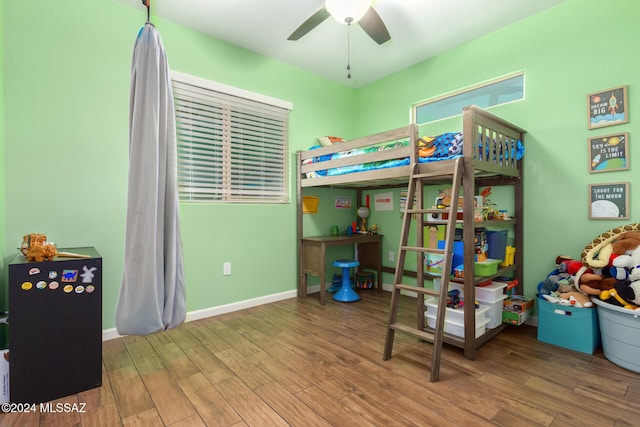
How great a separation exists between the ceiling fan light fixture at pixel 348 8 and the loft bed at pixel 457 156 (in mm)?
865

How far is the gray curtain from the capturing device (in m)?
1.62

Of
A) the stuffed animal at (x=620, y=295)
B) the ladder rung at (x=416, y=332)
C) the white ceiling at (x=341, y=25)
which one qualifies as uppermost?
the white ceiling at (x=341, y=25)

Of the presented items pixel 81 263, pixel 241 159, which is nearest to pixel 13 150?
pixel 81 263

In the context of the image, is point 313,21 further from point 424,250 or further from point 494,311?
point 494,311

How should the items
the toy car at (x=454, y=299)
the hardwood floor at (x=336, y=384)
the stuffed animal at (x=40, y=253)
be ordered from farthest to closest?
the toy car at (x=454, y=299)
the stuffed animal at (x=40, y=253)
the hardwood floor at (x=336, y=384)

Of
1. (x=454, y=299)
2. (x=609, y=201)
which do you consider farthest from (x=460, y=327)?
(x=609, y=201)

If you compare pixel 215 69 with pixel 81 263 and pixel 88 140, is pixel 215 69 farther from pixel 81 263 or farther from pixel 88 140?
pixel 81 263

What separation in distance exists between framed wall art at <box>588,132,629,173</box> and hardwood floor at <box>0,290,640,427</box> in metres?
1.31

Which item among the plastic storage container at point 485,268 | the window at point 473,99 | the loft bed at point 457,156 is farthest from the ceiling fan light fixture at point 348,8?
the plastic storage container at point 485,268

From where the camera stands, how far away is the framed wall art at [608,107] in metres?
2.18

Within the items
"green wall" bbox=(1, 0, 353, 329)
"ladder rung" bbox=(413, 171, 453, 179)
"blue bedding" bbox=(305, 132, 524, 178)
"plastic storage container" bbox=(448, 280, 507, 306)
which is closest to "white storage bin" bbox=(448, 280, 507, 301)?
"plastic storage container" bbox=(448, 280, 507, 306)

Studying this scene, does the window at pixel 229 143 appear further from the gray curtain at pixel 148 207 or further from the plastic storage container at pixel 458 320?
the plastic storage container at pixel 458 320

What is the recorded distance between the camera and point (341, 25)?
2729 millimetres

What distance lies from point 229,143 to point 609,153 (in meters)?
3.05
